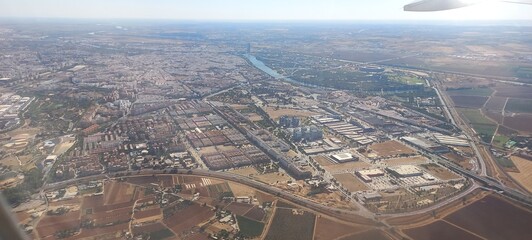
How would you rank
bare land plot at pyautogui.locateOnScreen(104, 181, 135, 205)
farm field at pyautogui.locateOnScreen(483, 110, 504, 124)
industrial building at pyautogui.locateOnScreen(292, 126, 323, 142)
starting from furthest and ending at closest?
farm field at pyautogui.locateOnScreen(483, 110, 504, 124)
industrial building at pyautogui.locateOnScreen(292, 126, 323, 142)
bare land plot at pyautogui.locateOnScreen(104, 181, 135, 205)

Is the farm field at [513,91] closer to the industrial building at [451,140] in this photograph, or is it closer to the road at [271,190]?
the industrial building at [451,140]

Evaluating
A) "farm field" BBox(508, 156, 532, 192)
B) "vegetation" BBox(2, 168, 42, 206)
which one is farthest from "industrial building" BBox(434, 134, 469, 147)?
"vegetation" BBox(2, 168, 42, 206)

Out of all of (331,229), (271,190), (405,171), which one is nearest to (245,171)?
(271,190)

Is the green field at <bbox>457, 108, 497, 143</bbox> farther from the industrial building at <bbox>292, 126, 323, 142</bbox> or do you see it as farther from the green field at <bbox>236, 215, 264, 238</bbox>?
the green field at <bbox>236, 215, 264, 238</bbox>

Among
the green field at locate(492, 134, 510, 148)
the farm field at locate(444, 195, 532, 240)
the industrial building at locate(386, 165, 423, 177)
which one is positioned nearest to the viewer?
the farm field at locate(444, 195, 532, 240)

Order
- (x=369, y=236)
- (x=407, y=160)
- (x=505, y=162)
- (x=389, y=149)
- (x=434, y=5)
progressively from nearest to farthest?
(x=434, y=5) < (x=369, y=236) < (x=505, y=162) < (x=407, y=160) < (x=389, y=149)

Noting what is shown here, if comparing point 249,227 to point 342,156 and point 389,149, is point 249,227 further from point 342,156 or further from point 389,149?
point 389,149
